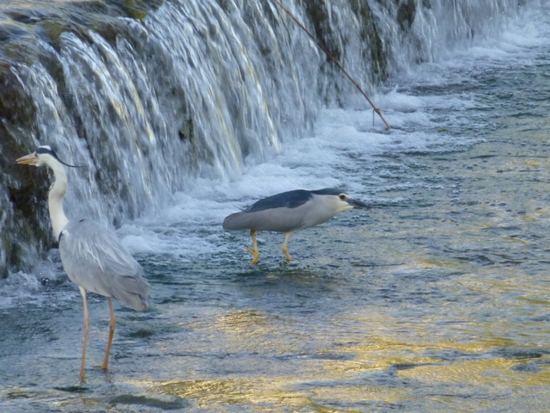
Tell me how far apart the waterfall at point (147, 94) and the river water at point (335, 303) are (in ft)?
0.98

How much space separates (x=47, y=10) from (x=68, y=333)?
4191 millimetres

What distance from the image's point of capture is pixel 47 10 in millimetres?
9078

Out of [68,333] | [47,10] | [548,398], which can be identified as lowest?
[548,398]

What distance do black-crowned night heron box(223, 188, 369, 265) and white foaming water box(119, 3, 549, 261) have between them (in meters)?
0.42

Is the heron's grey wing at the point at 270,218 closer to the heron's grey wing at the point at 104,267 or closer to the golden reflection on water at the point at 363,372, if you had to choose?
the golden reflection on water at the point at 363,372

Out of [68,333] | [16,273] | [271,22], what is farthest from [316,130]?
[68,333]

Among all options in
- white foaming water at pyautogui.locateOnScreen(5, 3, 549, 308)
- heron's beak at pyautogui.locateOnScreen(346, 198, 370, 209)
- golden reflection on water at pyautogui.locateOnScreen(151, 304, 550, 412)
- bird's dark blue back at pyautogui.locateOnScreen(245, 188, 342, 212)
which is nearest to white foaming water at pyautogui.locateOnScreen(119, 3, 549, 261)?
white foaming water at pyautogui.locateOnScreen(5, 3, 549, 308)

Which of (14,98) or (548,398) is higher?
(14,98)

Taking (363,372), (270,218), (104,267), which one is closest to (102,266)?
(104,267)

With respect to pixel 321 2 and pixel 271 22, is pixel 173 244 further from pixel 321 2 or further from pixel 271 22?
pixel 321 2

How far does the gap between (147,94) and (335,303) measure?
3.83 metres

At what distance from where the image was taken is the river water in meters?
4.99

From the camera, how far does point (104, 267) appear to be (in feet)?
17.9

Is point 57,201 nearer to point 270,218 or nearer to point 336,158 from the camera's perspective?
point 270,218
